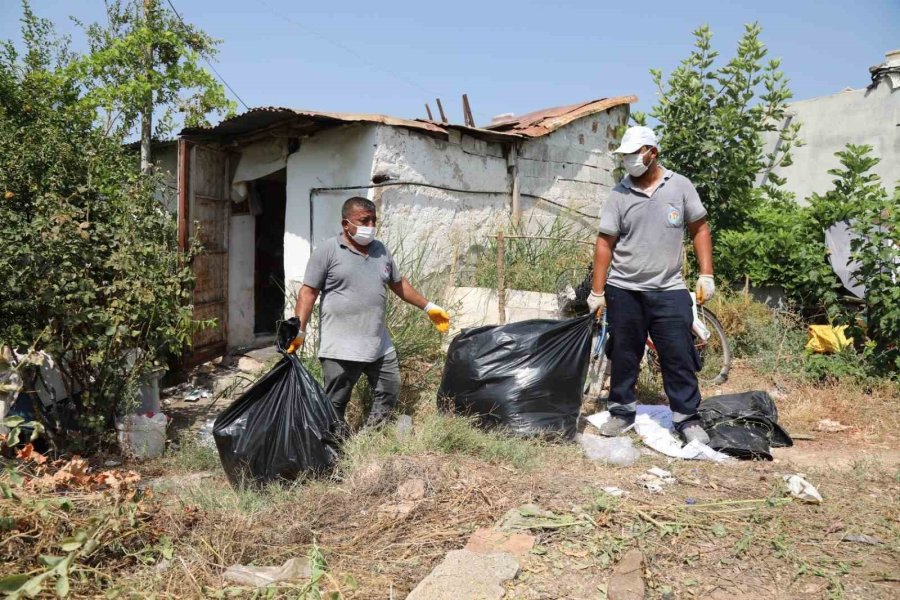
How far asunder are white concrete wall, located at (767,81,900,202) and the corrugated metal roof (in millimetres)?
5162

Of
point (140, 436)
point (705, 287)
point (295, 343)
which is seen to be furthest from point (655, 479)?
point (140, 436)

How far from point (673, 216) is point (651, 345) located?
5.34ft

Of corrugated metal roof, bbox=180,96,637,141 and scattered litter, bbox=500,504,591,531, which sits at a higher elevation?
corrugated metal roof, bbox=180,96,637,141

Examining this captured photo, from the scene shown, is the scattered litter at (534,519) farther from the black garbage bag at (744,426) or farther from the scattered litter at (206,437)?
the scattered litter at (206,437)

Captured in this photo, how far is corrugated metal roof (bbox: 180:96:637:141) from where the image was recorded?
5445 mm

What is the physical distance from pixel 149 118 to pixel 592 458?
6791 millimetres

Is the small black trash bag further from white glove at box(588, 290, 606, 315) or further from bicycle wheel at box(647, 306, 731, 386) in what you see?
bicycle wheel at box(647, 306, 731, 386)

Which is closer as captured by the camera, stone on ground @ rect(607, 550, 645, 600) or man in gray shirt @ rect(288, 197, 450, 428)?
stone on ground @ rect(607, 550, 645, 600)

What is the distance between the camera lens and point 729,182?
20.5 ft

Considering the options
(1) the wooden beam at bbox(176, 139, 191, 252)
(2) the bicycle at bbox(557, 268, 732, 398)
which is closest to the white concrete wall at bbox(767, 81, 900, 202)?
(2) the bicycle at bbox(557, 268, 732, 398)

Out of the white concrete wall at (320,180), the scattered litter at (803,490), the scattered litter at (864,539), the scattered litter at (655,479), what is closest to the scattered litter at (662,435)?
the scattered litter at (655,479)

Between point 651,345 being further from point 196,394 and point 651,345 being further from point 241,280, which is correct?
point 241,280

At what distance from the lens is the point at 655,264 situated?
3.59 metres

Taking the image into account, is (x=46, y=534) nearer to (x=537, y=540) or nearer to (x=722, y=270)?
(x=537, y=540)
